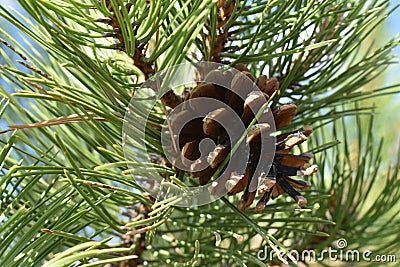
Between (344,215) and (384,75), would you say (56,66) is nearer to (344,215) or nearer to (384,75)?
(344,215)

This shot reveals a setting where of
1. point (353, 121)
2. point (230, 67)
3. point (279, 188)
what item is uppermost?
point (230, 67)

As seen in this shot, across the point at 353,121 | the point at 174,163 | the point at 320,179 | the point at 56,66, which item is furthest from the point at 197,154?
the point at 353,121

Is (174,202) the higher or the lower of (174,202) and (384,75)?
the higher

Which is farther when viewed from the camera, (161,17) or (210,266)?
(210,266)

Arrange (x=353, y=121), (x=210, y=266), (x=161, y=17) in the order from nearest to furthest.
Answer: (x=161, y=17) < (x=210, y=266) < (x=353, y=121)

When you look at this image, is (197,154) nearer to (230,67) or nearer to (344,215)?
(230,67)

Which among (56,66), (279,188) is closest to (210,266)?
(279,188)

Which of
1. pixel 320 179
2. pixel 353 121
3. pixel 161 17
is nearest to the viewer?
pixel 161 17
